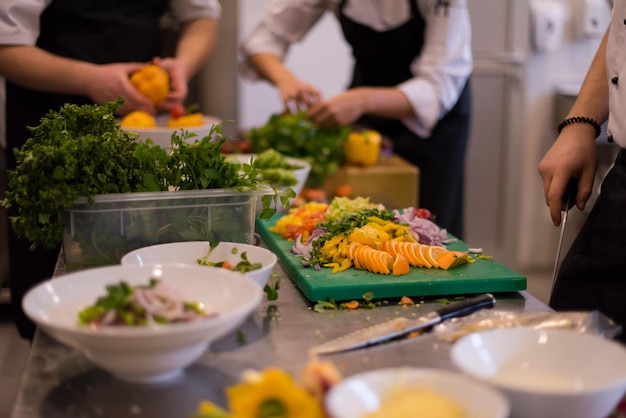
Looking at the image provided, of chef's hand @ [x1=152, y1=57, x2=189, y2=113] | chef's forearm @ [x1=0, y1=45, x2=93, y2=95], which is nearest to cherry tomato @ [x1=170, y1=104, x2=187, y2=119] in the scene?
chef's hand @ [x1=152, y1=57, x2=189, y2=113]

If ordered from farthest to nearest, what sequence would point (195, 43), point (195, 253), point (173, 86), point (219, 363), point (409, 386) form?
point (195, 43), point (173, 86), point (195, 253), point (219, 363), point (409, 386)

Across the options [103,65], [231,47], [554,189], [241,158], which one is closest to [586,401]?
[554,189]

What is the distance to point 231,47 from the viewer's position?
3.42 metres

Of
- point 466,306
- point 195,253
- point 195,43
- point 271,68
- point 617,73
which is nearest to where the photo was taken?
point 466,306

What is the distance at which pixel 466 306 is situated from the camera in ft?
3.90

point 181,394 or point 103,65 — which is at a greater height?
point 103,65

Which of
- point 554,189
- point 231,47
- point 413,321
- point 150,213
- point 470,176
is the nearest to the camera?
point 413,321

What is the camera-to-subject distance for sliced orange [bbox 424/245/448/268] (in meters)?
1.36

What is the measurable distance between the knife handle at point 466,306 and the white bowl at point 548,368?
0.22m

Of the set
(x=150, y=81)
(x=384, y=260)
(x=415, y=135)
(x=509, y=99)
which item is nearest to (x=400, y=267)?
(x=384, y=260)

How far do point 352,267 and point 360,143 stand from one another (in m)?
1.14

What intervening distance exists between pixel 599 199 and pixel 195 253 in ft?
2.42

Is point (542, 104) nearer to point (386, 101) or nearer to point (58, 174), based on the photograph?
point (386, 101)

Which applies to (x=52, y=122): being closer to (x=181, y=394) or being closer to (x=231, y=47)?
(x=181, y=394)
